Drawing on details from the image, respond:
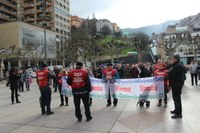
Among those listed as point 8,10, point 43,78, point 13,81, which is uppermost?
point 8,10

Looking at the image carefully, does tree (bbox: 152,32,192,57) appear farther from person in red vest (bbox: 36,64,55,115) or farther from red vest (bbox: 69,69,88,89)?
red vest (bbox: 69,69,88,89)

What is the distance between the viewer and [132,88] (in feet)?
36.1

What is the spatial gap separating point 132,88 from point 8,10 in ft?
284

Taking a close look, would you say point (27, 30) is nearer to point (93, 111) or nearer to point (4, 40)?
point (4, 40)

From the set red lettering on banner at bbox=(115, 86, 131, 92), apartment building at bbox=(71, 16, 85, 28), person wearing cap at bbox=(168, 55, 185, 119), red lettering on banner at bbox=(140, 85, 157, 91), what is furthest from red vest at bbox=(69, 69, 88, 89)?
apartment building at bbox=(71, 16, 85, 28)

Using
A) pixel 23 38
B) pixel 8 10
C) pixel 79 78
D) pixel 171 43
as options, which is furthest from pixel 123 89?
pixel 8 10

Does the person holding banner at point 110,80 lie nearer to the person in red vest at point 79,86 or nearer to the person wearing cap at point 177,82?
the person in red vest at point 79,86

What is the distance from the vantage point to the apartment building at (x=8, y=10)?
86.2m

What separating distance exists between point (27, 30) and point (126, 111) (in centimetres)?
6599

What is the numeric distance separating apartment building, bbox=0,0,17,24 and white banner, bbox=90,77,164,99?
262 ft

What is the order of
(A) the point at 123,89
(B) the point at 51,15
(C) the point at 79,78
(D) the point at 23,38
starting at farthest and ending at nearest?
1. (B) the point at 51,15
2. (D) the point at 23,38
3. (A) the point at 123,89
4. (C) the point at 79,78

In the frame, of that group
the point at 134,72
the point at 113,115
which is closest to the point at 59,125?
the point at 113,115

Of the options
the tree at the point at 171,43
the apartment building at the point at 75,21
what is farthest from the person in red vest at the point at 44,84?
the apartment building at the point at 75,21

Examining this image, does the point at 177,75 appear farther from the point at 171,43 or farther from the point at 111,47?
Result: the point at 111,47
